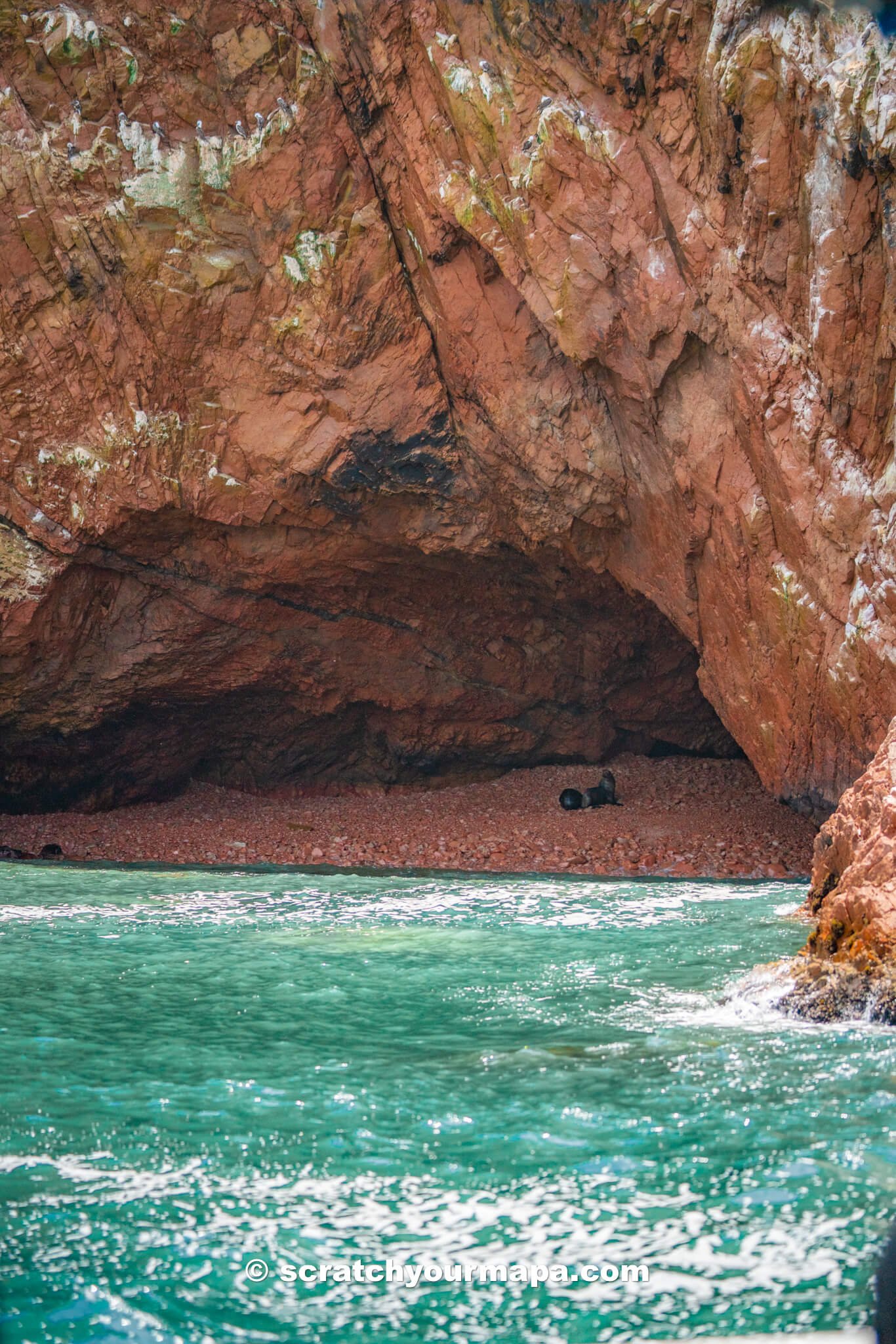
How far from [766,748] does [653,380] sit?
12.1ft

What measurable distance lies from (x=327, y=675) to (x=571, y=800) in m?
3.79

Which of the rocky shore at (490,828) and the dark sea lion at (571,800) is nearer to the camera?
the rocky shore at (490,828)

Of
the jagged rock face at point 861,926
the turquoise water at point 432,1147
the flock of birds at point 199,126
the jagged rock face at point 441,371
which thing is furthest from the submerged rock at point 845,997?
the flock of birds at point 199,126

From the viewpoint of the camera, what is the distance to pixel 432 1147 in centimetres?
341

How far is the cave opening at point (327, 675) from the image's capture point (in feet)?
46.8

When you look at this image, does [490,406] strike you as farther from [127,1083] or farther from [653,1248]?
[653,1248]

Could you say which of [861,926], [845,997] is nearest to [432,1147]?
[845,997]

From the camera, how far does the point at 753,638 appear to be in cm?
1064

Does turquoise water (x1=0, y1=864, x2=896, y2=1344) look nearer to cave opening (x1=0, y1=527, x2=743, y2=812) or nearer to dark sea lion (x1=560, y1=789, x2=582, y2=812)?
cave opening (x1=0, y1=527, x2=743, y2=812)

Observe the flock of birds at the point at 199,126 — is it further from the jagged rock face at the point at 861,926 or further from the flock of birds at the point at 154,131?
the jagged rock face at the point at 861,926

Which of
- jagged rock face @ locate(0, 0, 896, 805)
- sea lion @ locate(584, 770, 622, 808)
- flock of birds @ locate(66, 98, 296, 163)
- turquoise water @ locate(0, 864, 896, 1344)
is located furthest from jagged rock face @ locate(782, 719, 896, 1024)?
flock of birds @ locate(66, 98, 296, 163)

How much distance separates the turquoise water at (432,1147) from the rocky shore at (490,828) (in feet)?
19.3

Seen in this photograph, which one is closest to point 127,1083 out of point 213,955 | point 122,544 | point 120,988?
point 120,988

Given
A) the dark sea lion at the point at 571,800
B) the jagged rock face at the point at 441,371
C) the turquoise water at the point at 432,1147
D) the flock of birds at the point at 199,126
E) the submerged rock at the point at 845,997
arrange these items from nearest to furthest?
the turquoise water at the point at 432,1147 → the submerged rock at the point at 845,997 → the jagged rock face at the point at 441,371 → the flock of birds at the point at 199,126 → the dark sea lion at the point at 571,800
